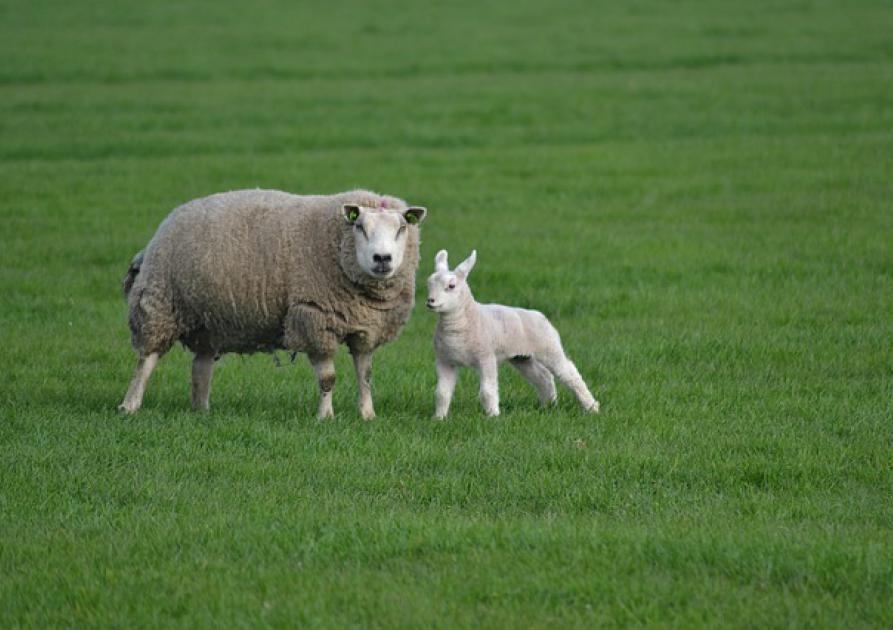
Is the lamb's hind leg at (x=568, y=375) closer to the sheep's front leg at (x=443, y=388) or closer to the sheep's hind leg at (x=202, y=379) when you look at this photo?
the sheep's front leg at (x=443, y=388)

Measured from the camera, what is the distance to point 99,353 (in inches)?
484

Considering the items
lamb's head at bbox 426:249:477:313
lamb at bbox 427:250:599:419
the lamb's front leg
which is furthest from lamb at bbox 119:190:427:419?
the lamb's front leg

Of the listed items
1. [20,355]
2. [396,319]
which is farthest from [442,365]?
[20,355]

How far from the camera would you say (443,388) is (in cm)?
983

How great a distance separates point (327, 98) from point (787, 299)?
1551 cm

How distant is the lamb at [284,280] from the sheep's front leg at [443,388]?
0.48 metres

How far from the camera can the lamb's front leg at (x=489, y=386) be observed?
9734 mm

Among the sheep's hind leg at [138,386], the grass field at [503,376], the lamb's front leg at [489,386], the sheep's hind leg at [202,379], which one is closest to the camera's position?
the grass field at [503,376]

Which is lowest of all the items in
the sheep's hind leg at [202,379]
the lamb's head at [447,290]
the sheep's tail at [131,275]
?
the sheep's hind leg at [202,379]

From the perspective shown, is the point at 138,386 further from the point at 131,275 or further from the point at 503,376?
the point at 503,376

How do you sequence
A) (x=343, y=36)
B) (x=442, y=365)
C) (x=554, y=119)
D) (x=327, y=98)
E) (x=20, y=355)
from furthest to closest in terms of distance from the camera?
(x=343, y=36)
(x=327, y=98)
(x=554, y=119)
(x=20, y=355)
(x=442, y=365)

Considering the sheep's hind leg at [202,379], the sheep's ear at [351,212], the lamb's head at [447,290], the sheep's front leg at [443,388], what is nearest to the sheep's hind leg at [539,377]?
the sheep's front leg at [443,388]

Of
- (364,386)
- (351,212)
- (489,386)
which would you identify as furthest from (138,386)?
(489,386)

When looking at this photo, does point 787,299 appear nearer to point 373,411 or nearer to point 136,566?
point 373,411
